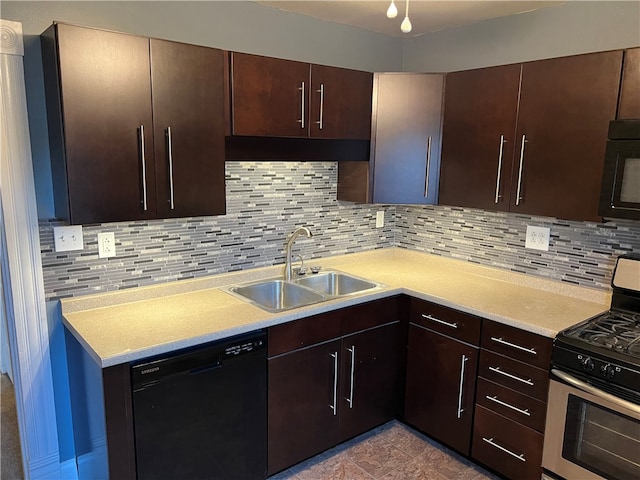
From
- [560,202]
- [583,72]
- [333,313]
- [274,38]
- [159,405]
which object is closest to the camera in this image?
[159,405]

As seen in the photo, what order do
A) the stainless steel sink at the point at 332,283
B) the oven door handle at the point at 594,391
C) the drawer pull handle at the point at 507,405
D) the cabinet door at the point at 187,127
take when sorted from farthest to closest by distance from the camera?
the stainless steel sink at the point at 332,283 < the drawer pull handle at the point at 507,405 < the cabinet door at the point at 187,127 < the oven door handle at the point at 594,391

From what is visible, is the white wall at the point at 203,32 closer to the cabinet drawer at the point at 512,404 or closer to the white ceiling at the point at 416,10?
the white ceiling at the point at 416,10

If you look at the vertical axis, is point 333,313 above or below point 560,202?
below

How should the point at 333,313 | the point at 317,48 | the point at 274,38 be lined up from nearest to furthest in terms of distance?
the point at 333,313, the point at 274,38, the point at 317,48

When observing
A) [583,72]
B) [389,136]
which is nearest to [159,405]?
[389,136]

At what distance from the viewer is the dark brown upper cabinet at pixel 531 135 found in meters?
2.03

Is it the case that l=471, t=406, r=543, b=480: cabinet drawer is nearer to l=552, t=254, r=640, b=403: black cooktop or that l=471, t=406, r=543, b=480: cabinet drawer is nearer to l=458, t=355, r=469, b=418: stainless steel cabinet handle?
l=458, t=355, r=469, b=418: stainless steel cabinet handle

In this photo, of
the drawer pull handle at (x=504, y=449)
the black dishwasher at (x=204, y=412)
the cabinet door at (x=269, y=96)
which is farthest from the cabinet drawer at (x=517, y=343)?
the cabinet door at (x=269, y=96)

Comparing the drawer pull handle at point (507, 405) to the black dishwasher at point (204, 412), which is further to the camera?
the drawer pull handle at point (507, 405)

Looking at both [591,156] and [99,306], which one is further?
[99,306]

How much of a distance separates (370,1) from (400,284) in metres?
1.51

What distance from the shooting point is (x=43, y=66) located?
1928mm

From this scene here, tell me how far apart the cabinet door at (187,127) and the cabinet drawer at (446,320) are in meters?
1.24

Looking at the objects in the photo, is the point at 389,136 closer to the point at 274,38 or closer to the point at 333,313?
the point at 274,38
